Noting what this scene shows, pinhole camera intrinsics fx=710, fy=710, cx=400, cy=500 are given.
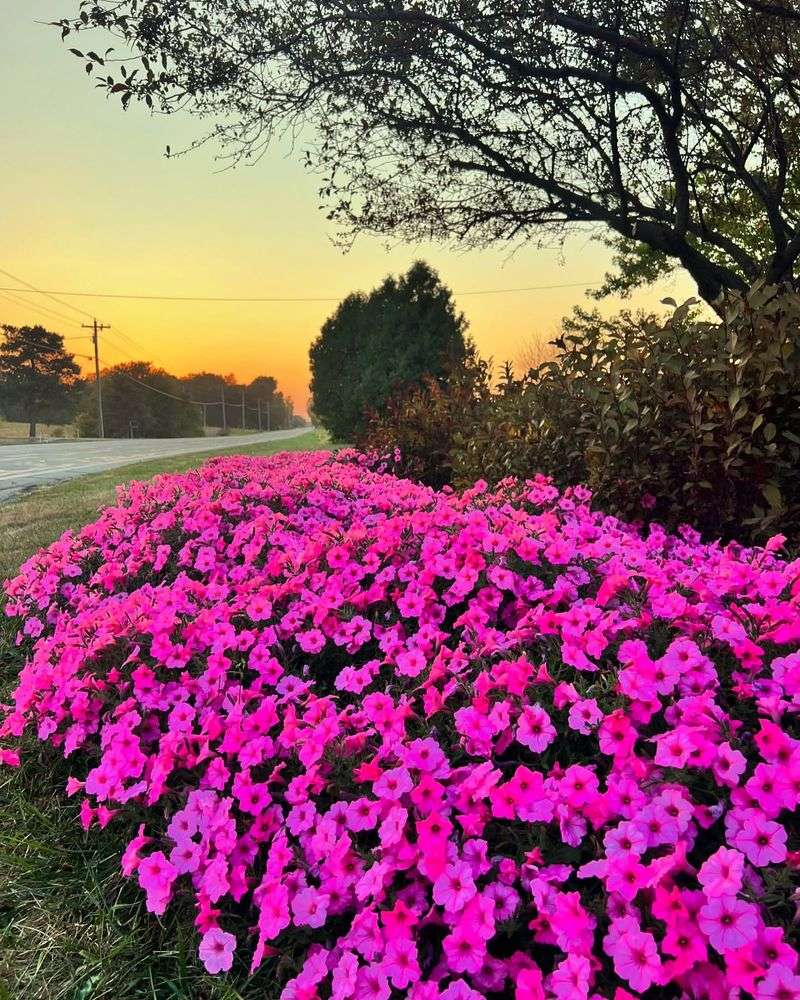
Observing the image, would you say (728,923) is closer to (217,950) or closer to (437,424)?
(217,950)

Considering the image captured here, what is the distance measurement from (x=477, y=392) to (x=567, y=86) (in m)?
3.82

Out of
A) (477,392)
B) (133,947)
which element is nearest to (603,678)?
(133,947)

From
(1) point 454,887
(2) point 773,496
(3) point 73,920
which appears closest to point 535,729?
(1) point 454,887

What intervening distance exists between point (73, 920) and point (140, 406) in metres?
67.1

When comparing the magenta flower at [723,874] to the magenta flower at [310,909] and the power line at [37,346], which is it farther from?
the power line at [37,346]

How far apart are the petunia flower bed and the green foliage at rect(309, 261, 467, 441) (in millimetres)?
12170

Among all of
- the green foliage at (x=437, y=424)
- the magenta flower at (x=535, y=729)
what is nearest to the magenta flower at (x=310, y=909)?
the magenta flower at (x=535, y=729)

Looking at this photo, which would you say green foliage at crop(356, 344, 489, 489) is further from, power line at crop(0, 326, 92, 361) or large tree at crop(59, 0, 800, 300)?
power line at crop(0, 326, 92, 361)

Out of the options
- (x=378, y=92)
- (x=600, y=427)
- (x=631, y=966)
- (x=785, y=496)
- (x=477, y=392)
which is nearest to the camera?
(x=631, y=966)

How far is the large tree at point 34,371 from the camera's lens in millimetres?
55594

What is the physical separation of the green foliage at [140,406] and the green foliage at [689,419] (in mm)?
57220

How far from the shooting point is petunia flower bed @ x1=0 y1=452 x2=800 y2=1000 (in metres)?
1.42

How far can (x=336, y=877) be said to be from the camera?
1659 millimetres

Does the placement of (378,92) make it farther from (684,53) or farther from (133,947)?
(133,947)
